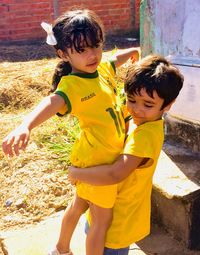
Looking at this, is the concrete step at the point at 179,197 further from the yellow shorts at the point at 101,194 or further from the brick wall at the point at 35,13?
the brick wall at the point at 35,13

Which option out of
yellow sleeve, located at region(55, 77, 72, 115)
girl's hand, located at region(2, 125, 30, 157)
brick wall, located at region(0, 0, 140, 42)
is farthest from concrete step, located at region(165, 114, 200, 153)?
brick wall, located at region(0, 0, 140, 42)

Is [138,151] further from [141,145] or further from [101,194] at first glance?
[101,194]

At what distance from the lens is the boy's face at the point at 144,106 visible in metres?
2.00

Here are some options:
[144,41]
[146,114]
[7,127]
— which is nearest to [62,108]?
[146,114]

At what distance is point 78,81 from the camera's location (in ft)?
7.26

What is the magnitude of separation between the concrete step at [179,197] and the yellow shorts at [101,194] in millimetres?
732

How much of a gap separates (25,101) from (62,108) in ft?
11.5

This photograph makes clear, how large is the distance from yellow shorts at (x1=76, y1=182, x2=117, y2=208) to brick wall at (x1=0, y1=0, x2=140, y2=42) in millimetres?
6469

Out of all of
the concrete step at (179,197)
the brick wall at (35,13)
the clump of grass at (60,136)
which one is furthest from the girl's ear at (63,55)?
the brick wall at (35,13)

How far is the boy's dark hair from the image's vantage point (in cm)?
197

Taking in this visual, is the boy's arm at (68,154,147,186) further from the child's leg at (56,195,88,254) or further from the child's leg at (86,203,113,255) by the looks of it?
the child's leg at (56,195,88,254)

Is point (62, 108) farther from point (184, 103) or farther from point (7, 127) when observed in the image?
point (7, 127)

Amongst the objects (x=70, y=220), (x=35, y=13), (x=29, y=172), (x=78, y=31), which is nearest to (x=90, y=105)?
(x=78, y=31)

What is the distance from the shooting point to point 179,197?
2752 millimetres
